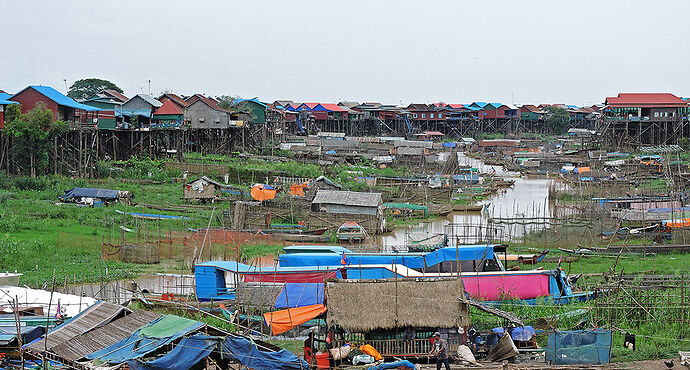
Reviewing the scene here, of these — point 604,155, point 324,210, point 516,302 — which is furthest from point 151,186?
point 604,155

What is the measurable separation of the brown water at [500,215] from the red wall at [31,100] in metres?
17.2

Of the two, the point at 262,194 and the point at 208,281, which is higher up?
the point at 262,194

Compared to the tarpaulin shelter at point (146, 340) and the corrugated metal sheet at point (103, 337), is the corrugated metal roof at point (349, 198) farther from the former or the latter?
the tarpaulin shelter at point (146, 340)

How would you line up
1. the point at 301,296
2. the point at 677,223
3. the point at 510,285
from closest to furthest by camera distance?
the point at 301,296
the point at 510,285
the point at 677,223

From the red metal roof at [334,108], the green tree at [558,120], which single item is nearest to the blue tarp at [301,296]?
the red metal roof at [334,108]

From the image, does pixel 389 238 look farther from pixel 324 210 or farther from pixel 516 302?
pixel 516 302

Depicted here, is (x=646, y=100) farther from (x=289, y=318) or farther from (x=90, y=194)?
(x=289, y=318)

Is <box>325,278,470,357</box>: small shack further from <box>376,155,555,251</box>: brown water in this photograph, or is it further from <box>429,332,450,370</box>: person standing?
<box>376,155,555,251</box>: brown water

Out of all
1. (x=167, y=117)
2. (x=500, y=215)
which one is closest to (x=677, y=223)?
(x=500, y=215)

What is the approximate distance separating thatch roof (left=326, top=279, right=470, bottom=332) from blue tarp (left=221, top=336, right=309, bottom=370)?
4.96 feet

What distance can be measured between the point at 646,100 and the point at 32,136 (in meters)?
39.2

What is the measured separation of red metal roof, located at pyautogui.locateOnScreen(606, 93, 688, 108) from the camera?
53.4 metres

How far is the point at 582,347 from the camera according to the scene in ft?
41.7

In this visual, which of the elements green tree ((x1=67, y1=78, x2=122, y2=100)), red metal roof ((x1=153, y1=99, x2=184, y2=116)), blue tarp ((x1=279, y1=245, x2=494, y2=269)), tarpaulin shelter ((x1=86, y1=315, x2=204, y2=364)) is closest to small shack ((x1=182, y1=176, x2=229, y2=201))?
blue tarp ((x1=279, y1=245, x2=494, y2=269))
